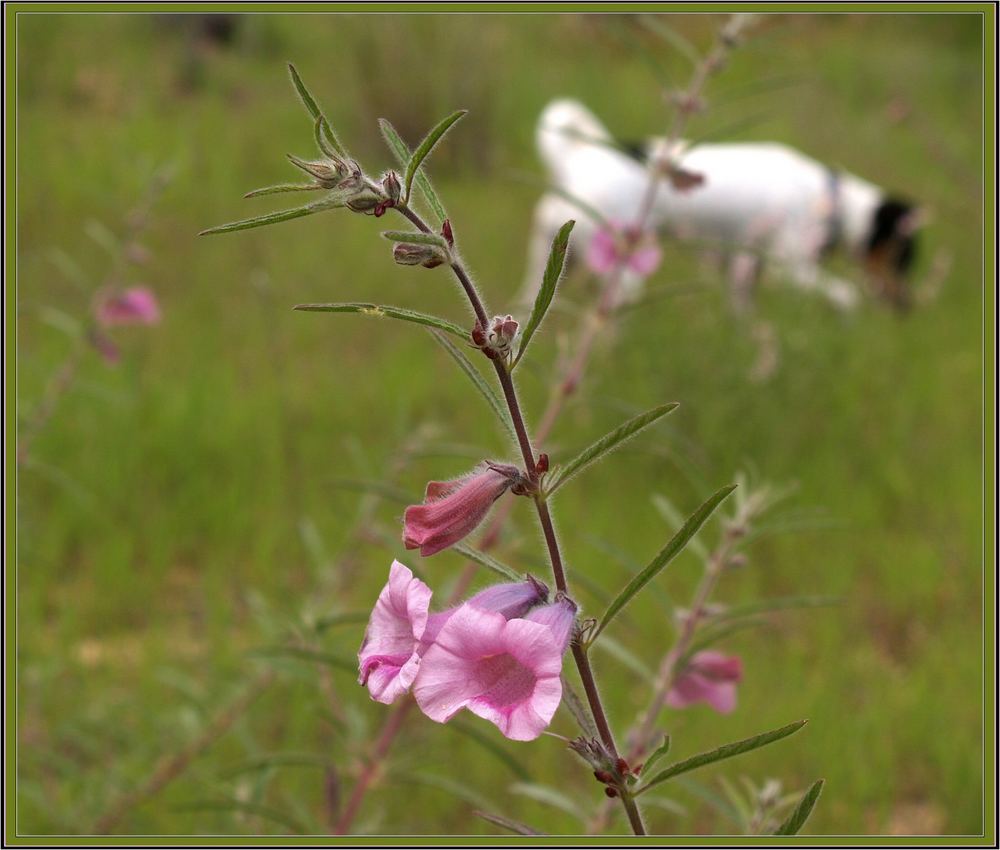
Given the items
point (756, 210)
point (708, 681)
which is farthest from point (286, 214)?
point (756, 210)

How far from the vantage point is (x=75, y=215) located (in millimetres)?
4965

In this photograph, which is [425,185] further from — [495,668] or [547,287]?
[495,668]

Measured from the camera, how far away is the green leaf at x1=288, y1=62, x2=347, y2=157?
666 millimetres

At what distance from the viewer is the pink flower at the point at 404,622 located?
635mm

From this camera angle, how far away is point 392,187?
25.6 inches

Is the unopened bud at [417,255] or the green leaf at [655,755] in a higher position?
the unopened bud at [417,255]

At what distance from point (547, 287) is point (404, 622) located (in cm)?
22

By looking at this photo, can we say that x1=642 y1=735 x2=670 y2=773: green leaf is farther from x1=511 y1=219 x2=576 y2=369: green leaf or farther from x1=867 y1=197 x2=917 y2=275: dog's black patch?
x1=867 y1=197 x2=917 y2=275: dog's black patch

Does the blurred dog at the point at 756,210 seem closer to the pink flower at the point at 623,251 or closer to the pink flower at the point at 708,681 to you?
the pink flower at the point at 623,251

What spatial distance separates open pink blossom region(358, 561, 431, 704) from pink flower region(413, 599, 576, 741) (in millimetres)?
14

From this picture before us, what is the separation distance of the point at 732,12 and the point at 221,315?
2.91m

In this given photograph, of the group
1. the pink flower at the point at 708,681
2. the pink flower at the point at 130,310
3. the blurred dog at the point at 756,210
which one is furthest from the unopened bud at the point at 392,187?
the blurred dog at the point at 756,210

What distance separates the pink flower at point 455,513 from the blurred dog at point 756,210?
3021 mm

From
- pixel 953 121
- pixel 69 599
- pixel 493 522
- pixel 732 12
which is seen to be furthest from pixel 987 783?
pixel 953 121
